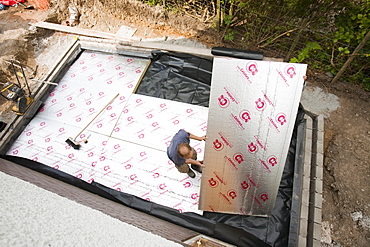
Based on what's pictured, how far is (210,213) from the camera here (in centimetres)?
303

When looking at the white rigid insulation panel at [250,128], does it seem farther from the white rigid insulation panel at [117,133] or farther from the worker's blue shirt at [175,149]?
the white rigid insulation panel at [117,133]

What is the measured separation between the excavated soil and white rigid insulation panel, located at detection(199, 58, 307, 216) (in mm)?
1651

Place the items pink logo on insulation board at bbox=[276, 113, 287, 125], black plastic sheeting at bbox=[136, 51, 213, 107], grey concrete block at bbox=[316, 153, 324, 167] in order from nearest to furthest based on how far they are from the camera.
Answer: pink logo on insulation board at bbox=[276, 113, 287, 125], grey concrete block at bbox=[316, 153, 324, 167], black plastic sheeting at bbox=[136, 51, 213, 107]

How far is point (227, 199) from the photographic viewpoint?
2881 mm

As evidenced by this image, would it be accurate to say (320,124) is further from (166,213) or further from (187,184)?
(166,213)

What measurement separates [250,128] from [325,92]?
10.1ft

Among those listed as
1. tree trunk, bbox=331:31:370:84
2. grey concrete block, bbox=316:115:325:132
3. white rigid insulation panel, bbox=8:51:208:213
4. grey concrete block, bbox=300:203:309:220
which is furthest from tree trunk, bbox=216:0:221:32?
grey concrete block, bbox=300:203:309:220

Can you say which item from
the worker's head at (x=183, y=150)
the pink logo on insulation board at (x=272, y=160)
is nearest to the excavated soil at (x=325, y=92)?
the pink logo on insulation board at (x=272, y=160)

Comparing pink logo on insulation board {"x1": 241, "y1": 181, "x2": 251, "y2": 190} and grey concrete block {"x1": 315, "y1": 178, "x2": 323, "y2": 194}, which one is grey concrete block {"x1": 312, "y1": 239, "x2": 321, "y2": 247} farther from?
pink logo on insulation board {"x1": 241, "y1": 181, "x2": 251, "y2": 190}

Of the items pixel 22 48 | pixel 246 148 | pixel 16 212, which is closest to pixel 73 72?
pixel 22 48

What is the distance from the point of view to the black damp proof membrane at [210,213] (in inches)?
111

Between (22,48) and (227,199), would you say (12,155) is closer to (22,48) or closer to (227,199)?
(227,199)

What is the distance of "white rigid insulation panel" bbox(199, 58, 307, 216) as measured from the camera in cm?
245

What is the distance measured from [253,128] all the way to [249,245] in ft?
4.76
